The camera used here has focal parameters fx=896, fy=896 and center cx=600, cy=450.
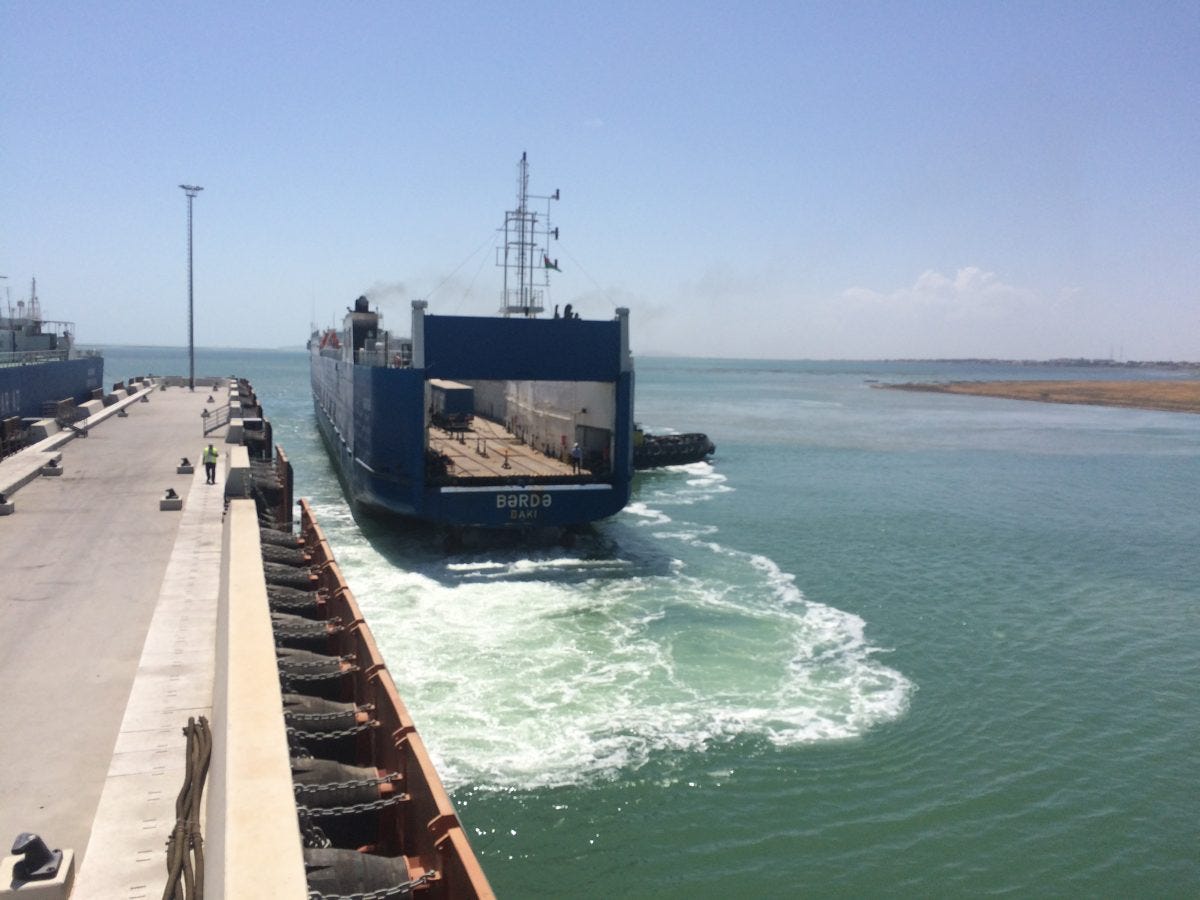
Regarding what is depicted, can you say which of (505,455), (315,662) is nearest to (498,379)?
(505,455)

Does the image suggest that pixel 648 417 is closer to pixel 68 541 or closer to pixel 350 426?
pixel 350 426

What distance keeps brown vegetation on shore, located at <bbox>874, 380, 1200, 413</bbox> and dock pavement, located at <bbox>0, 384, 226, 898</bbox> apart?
107 metres

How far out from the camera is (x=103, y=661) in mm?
9719

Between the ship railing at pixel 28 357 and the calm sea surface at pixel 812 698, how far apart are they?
12069mm

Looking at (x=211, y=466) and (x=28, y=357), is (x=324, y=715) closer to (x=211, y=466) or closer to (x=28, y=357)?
(x=211, y=466)

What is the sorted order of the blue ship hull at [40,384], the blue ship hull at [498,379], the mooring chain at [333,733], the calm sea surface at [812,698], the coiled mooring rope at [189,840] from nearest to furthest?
the coiled mooring rope at [189,840], the mooring chain at [333,733], the calm sea surface at [812,698], the blue ship hull at [498,379], the blue ship hull at [40,384]

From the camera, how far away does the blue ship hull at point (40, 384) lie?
2819 centimetres

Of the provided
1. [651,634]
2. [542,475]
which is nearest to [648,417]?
[542,475]

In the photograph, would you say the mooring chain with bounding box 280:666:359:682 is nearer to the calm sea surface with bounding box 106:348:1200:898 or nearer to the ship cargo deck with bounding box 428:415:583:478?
the calm sea surface with bounding box 106:348:1200:898

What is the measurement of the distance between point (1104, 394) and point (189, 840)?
137 meters

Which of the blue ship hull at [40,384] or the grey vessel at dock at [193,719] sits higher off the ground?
the blue ship hull at [40,384]

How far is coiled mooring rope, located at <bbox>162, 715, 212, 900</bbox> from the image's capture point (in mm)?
5609

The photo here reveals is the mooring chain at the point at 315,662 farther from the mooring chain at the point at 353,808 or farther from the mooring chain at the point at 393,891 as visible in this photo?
the mooring chain at the point at 393,891

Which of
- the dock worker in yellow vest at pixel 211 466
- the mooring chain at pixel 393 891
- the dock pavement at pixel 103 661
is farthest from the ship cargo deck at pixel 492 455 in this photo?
the mooring chain at pixel 393 891
